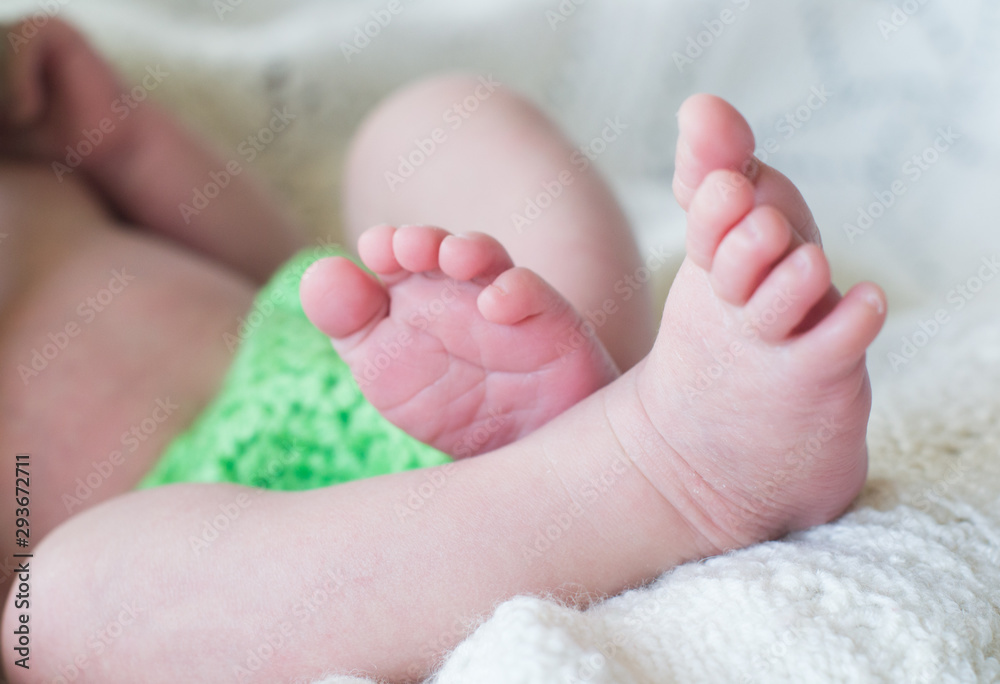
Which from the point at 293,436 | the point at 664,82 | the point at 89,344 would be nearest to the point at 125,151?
the point at 89,344

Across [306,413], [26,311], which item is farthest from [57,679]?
[26,311]

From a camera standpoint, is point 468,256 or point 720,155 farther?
point 468,256

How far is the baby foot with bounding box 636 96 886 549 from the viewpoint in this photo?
0.39m

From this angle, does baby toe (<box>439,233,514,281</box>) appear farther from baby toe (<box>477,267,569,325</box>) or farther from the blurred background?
the blurred background

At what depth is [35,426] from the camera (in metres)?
0.79

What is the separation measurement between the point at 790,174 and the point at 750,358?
726mm

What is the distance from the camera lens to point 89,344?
84 centimetres

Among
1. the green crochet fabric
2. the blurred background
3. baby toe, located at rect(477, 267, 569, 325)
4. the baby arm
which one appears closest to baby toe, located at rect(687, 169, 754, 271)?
baby toe, located at rect(477, 267, 569, 325)

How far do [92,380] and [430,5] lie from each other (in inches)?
34.6

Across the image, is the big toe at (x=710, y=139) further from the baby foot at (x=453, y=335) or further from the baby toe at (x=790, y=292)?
the baby foot at (x=453, y=335)

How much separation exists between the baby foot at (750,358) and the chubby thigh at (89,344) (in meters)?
0.53

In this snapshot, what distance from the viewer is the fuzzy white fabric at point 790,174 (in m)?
0.42

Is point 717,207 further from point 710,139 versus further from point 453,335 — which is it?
point 453,335

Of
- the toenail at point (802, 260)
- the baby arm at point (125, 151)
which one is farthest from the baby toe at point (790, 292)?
the baby arm at point (125, 151)
